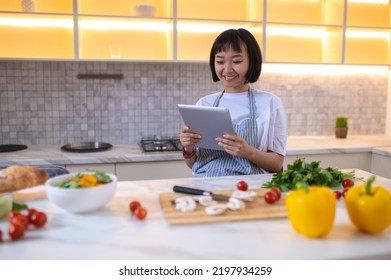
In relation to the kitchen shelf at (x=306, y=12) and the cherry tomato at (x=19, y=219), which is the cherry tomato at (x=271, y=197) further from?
the kitchen shelf at (x=306, y=12)

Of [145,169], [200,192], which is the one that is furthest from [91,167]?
[200,192]

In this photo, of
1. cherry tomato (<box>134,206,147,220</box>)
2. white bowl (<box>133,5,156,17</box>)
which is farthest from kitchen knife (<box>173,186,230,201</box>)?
white bowl (<box>133,5,156,17</box>)

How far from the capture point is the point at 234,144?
1.56 meters

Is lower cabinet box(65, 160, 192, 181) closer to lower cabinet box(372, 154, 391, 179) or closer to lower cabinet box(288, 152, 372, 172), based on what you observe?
lower cabinet box(288, 152, 372, 172)

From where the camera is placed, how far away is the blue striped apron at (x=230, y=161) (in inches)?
68.0

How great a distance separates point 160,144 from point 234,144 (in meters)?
1.26

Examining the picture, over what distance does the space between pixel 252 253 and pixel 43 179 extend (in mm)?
709

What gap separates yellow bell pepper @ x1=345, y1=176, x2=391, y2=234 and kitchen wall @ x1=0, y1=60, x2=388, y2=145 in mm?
2236

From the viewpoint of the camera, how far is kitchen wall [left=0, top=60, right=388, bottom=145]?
2.84 metres

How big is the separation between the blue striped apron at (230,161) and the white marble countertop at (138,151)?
730mm

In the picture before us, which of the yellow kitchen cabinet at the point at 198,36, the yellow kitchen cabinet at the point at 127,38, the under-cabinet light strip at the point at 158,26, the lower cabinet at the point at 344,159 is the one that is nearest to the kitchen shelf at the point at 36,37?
the under-cabinet light strip at the point at 158,26
